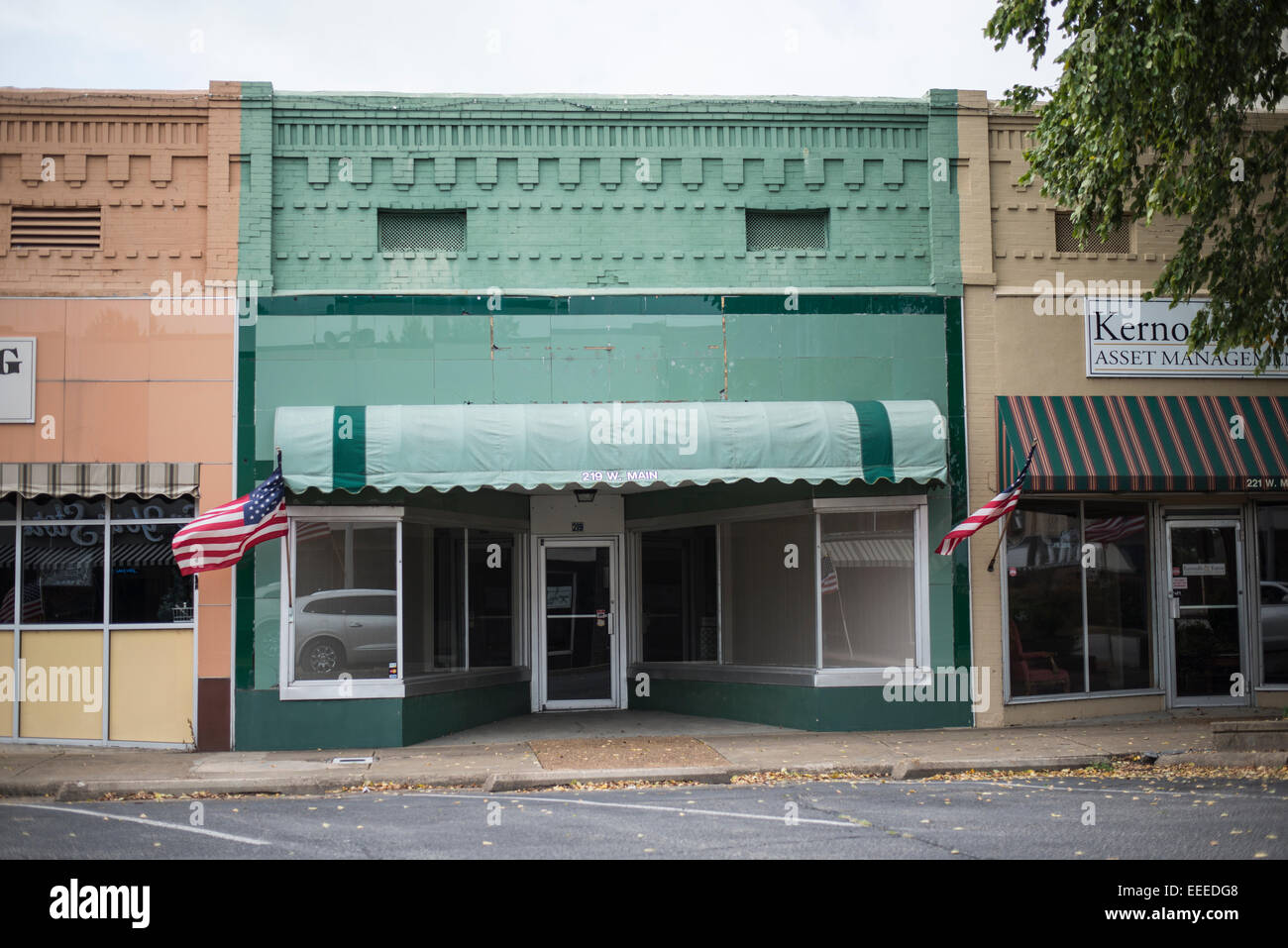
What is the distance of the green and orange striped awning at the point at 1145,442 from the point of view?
1398 cm

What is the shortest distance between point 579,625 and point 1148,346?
7884 millimetres

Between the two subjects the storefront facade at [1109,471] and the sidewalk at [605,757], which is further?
the storefront facade at [1109,471]

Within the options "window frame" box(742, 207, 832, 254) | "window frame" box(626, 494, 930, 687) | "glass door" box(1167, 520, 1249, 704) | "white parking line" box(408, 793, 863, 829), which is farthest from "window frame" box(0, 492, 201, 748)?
"glass door" box(1167, 520, 1249, 704)

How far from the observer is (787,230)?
15.0 m

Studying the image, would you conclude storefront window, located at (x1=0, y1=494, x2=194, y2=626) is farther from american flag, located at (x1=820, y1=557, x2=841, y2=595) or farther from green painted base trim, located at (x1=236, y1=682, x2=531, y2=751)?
american flag, located at (x1=820, y1=557, x2=841, y2=595)

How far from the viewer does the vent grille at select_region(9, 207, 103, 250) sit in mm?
14188

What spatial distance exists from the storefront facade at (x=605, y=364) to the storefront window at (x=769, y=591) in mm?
38

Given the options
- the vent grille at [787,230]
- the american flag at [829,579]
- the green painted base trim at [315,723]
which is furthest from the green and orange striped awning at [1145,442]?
the green painted base trim at [315,723]

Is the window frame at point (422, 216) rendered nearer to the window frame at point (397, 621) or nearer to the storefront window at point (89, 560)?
the window frame at point (397, 621)

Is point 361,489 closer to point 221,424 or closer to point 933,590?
point 221,424

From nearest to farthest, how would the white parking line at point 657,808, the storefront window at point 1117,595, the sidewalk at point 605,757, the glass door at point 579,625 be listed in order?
the white parking line at point 657,808 → the sidewalk at point 605,757 → the storefront window at point 1117,595 → the glass door at point 579,625

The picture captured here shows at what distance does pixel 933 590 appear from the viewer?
1438cm

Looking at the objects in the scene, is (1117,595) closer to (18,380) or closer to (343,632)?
(343,632)

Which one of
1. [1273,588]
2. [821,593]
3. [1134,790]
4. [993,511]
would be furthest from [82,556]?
[1273,588]
